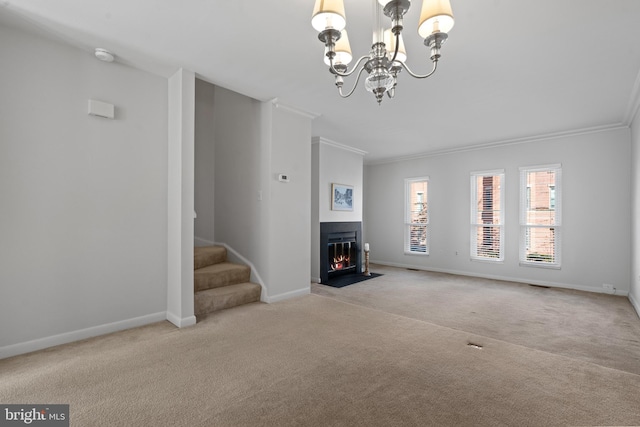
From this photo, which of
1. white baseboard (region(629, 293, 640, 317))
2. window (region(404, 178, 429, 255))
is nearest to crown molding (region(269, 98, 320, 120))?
window (region(404, 178, 429, 255))

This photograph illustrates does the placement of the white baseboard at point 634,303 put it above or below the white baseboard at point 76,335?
below

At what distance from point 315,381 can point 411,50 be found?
2.77 meters

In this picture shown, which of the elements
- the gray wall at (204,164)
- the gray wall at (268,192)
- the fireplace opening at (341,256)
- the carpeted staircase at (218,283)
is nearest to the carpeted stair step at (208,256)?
the carpeted staircase at (218,283)

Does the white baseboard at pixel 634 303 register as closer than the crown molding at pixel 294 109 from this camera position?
Yes

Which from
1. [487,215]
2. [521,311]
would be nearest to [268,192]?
[521,311]

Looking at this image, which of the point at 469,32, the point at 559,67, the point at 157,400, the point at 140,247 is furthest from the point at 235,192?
the point at 559,67

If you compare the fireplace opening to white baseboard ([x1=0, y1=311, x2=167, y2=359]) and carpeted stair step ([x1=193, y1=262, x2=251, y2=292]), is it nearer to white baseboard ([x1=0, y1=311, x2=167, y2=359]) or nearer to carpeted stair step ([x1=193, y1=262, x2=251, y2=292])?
carpeted stair step ([x1=193, y1=262, x2=251, y2=292])

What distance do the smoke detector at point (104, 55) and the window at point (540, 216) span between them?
6.24 metres

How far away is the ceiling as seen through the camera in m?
2.18

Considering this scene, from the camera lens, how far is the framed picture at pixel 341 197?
5.96 meters

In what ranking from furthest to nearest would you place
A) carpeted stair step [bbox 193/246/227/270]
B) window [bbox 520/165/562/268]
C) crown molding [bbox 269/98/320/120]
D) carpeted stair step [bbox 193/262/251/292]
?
window [bbox 520/165/562/268]
carpeted stair step [bbox 193/246/227/270]
crown molding [bbox 269/98/320/120]
carpeted stair step [bbox 193/262/251/292]

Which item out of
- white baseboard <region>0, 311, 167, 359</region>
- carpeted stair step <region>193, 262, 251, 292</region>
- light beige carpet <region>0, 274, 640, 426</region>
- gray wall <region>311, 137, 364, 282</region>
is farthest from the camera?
gray wall <region>311, 137, 364, 282</region>

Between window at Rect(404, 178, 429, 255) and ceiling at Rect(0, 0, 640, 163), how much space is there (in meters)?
2.75

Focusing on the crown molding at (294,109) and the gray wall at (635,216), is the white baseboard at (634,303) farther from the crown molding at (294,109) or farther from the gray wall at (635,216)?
the crown molding at (294,109)
